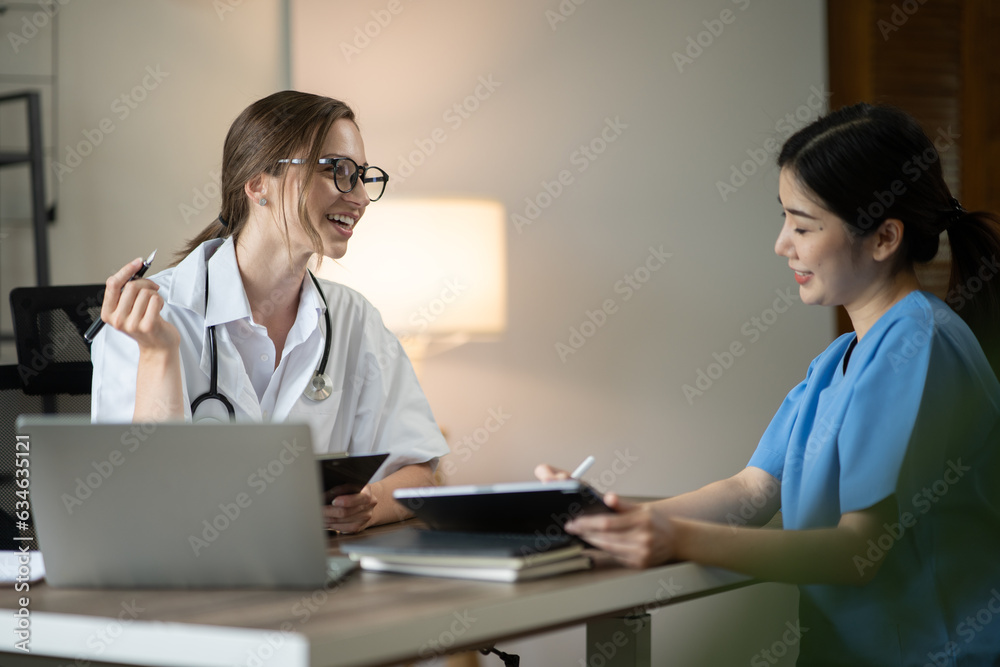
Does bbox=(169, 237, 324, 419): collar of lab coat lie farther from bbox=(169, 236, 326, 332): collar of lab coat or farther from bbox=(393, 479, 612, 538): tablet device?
bbox=(393, 479, 612, 538): tablet device

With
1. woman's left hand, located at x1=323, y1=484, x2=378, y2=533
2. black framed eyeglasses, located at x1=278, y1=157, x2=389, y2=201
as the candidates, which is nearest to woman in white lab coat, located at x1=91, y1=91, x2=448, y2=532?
black framed eyeglasses, located at x1=278, y1=157, x2=389, y2=201

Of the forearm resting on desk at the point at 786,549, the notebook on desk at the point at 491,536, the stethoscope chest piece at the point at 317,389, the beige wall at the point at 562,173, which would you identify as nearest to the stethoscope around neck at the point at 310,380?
Result: the stethoscope chest piece at the point at 317,389

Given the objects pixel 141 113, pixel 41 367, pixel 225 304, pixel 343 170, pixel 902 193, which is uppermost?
pixel 141 113

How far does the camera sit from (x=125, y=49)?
94.7 inches

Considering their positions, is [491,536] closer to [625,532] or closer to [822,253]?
[625,532]

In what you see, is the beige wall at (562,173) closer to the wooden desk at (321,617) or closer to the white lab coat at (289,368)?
the white lab coat at (289,368)

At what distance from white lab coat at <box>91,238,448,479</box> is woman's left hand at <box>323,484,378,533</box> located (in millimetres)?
258

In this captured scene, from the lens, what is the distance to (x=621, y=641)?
3.55ft

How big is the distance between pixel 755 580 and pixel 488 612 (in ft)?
1.31

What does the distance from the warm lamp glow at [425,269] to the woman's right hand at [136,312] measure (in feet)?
3.57

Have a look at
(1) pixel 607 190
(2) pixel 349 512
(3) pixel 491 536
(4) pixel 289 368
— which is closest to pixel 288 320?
(4) pixel 289 368

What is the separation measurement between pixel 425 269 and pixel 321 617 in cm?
177

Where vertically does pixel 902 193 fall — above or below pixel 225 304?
above

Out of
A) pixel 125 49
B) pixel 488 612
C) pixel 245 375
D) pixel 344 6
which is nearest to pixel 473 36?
pixel 344 6
